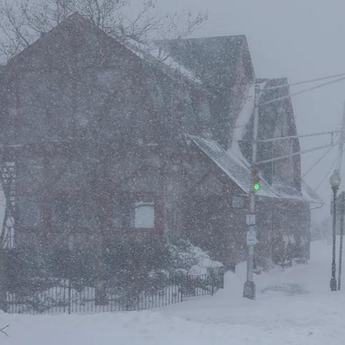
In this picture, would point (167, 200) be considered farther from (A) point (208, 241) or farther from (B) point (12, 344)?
(B) point (12, 344)

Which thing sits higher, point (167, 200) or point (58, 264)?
point (167, 200)

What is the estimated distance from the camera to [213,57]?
1359 inches

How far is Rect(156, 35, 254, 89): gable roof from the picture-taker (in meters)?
33.5

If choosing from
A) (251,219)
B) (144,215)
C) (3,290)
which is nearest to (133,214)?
(144,215)

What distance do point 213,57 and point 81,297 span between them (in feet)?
57.9

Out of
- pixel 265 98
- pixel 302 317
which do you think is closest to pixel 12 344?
pixel 302 317

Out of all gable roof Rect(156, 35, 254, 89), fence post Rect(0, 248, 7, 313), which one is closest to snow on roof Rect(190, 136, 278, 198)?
gable roof Rect(156, 35, 254, 89)

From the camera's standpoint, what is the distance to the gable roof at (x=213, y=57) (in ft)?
110

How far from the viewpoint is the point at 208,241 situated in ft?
95.4

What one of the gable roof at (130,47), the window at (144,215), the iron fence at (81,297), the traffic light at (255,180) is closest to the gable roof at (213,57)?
the gable roof at (130,47)

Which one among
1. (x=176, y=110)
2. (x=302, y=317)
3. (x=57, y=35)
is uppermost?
(x=57, y=35)

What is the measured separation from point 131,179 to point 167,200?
1585 millimetres

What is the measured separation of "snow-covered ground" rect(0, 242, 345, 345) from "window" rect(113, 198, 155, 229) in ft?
25.5

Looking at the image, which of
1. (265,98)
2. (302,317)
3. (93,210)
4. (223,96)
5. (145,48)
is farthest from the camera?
(265,98)
